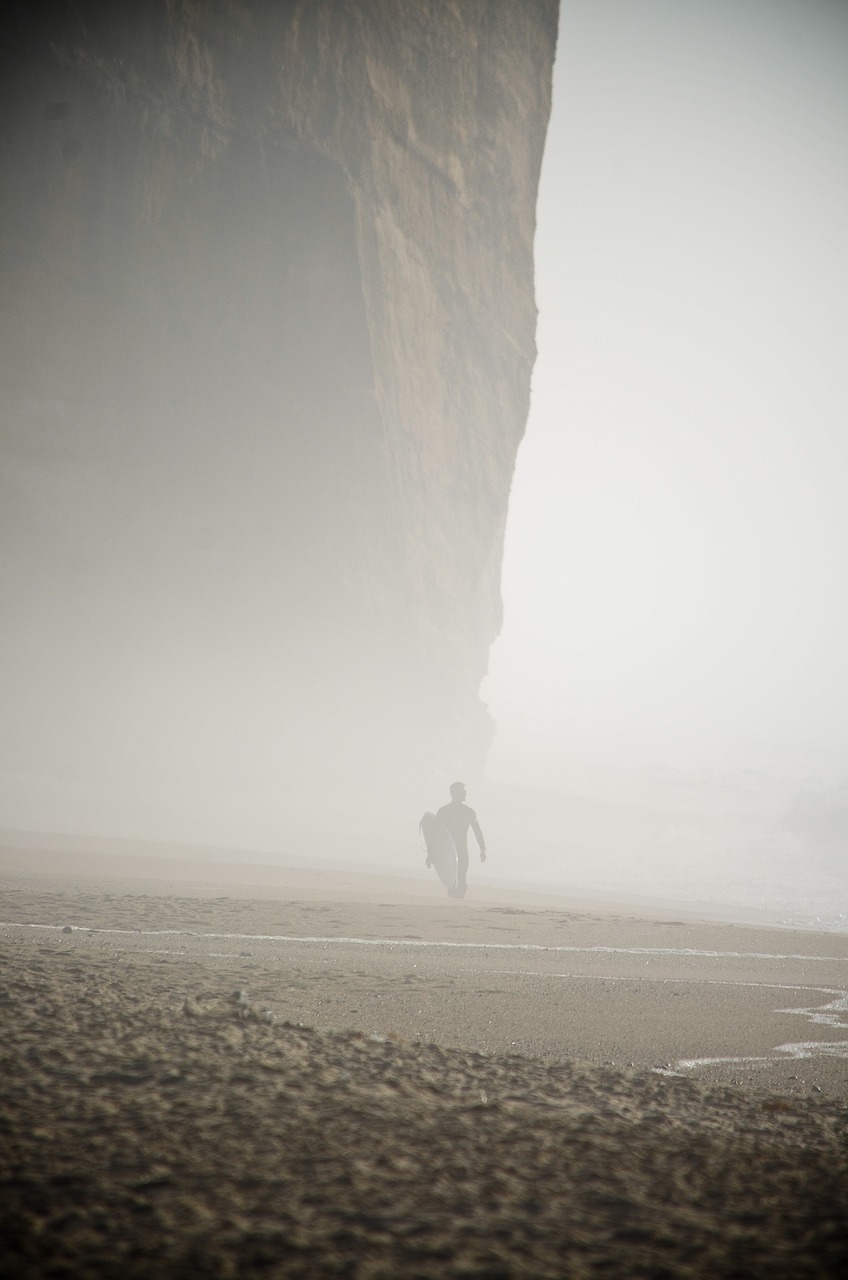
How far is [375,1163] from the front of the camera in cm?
131

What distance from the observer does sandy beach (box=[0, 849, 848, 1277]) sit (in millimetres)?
1043

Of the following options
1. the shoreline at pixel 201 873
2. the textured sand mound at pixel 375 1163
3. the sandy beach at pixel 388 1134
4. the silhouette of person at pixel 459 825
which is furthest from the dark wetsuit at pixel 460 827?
the textured sand mound at pixel 375 1163

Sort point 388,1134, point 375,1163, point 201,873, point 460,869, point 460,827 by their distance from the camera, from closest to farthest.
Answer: point 375,1163
point 388,1134
point 201,873
point 460,869
point 460,827

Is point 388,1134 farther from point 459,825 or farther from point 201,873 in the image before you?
point 459,825

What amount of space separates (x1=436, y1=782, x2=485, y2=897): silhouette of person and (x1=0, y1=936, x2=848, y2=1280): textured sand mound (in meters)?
10.6

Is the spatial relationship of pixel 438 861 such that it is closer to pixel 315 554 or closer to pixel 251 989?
pixel 251 989

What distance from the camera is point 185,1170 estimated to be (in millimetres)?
1230

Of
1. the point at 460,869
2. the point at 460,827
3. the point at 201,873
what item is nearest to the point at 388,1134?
the point at 201,873

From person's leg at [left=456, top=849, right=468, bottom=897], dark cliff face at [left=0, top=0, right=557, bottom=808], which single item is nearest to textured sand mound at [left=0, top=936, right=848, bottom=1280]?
person's leg at [left=456, top=849, right=468, bottom=897]

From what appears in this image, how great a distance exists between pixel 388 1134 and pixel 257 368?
24.3 metres

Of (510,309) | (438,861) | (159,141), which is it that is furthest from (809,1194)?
(510,309)

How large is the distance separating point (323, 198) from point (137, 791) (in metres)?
18.1

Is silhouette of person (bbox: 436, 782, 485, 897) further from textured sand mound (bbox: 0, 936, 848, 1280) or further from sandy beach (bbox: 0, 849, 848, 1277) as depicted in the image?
textured sand mound (bbox: 0, 936, 848, 1280)

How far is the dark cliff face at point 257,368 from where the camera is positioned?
64.8ft
